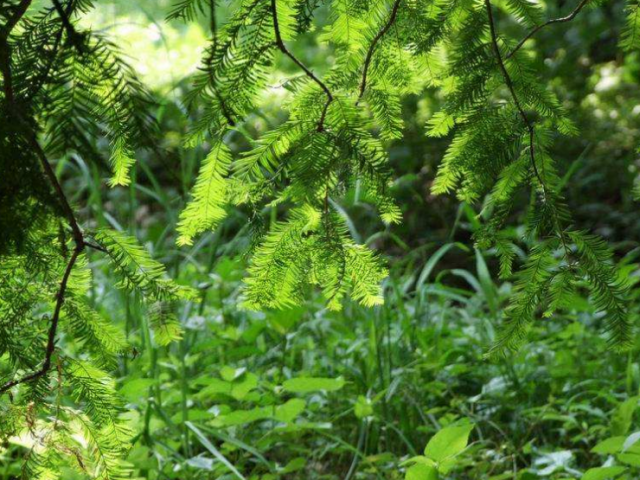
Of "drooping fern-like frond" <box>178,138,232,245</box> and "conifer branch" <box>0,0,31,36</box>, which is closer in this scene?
"conifer branch" <box>0,0,31,36</box>

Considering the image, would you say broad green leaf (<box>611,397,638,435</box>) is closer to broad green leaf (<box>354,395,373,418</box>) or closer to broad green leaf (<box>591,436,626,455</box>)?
broad green leaf (<box>591,436,626,455</box>)

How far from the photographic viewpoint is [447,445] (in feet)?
4.62

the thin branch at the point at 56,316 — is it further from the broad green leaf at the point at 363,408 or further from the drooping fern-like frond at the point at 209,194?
the broad green leaf at the point at 363,408

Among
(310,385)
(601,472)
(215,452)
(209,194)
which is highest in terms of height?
(209,194)

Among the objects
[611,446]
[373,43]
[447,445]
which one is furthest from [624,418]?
[373,43]

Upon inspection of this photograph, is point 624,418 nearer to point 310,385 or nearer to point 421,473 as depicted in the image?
point 421,473

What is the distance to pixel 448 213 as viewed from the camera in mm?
5125

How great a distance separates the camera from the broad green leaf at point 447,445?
1405mm

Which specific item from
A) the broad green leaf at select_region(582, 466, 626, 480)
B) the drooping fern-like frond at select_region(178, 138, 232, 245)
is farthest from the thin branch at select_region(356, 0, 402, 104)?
the broad green leaf at select_region(582, 466, 626, 480)

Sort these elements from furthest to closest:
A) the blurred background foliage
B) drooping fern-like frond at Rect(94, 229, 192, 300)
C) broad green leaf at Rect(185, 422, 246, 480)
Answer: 1. the blurred background foliage
2. broad green leaf at Rect(185, 422, 246, 480)
3. drooping fern-like frond at Rect(94, 229, 192, 300)

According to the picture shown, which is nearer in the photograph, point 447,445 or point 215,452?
point 447,445

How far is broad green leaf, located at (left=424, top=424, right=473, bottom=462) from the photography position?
4.61 ft

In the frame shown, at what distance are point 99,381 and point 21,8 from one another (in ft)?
1.83

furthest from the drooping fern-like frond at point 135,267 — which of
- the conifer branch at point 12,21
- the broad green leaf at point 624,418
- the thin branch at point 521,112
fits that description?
the broad green leaf at point 624,418
